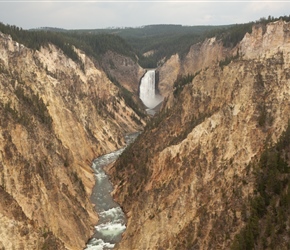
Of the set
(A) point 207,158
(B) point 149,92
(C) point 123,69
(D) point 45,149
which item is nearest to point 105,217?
(D) point 45,149

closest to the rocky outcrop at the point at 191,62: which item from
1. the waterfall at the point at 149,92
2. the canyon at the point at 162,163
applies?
the waterfall at the point at 149,92

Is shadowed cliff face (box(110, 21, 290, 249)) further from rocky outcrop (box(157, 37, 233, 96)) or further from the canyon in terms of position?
rocky outcrop (box(157, 37, 233, 96))

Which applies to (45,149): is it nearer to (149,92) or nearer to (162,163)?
(162,163)

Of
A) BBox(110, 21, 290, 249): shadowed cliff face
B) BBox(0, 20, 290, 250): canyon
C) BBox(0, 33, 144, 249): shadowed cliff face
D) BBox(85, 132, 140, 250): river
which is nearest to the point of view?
BBox(0, 20, 290, 250): canyon

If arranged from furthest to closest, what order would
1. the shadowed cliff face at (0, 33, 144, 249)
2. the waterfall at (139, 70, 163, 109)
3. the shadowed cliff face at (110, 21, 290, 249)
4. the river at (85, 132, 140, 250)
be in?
1. the waterfall at (139, 70, 163, 109)
2. the river at (85, 132, 140, 250)
3. the shadowed cliff face at (0, 33, 144, 249)
4. the shadowed cliff face at (110, 21, 290, 249)

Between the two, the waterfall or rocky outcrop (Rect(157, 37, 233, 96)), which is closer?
rocky outcrop (Rect(157, 37, 233, 96))

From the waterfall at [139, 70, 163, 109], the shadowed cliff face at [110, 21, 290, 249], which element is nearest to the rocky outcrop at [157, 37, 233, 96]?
the waterfall at [139, 70, 163, 109]
